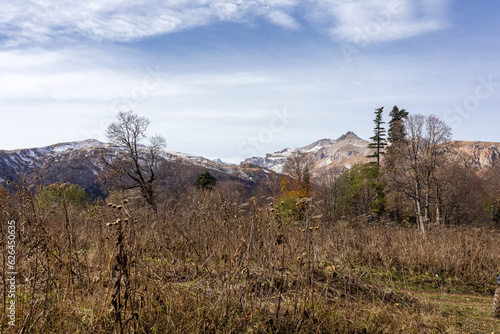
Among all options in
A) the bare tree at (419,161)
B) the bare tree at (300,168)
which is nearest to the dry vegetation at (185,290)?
the bare tree at (419,161)

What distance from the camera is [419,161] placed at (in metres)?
29.0

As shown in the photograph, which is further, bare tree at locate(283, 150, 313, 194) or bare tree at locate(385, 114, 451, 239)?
bare tree at locate(283, 150, 313, 194)

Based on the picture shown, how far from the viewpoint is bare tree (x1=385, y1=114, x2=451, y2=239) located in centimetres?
2884

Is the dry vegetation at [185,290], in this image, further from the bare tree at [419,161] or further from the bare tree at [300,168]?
the bare tree at [300,168]

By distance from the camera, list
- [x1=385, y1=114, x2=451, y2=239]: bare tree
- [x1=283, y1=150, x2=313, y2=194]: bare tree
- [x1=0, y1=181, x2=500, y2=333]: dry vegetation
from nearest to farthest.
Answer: [x1=0, y1=181, x2=500, y2=333]: dry vegetation, [x1=385, y1=114, x2=451, y2=239]: bare tree, [x1=283, y1=150, x2=313, y2=194]: bare tree

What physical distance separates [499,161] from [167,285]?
8156 centimetres

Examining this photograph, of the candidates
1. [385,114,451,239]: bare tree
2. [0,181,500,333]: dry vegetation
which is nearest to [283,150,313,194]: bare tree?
[385,114,451,239]: bare tree

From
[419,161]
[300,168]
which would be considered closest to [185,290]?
[419,161]

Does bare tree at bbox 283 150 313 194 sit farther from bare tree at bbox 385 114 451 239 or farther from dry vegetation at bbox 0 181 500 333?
dry vegetation at bbox 0 181 500 333

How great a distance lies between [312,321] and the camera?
135 inches

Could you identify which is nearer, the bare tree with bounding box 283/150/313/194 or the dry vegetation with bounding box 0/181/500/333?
the dry vegetation with bounding box 0/181/500/333

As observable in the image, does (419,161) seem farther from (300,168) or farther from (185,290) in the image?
(185,290)

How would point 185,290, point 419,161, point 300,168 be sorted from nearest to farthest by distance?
point 185,290 < point 419,161 < point 300,168

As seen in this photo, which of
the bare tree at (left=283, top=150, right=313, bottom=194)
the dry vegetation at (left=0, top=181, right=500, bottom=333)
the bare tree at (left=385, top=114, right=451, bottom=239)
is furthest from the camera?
the bare tree at (left=283, top=150, right=313, bottom=194)
